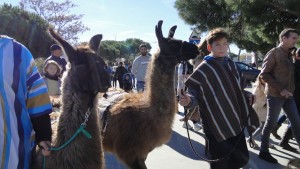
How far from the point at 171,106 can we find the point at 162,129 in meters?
0.27

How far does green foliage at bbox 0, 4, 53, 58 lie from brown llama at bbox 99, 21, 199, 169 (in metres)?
21.2

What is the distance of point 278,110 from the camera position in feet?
17.4

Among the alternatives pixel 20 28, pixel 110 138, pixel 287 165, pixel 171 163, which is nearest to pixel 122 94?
pixel 110 138

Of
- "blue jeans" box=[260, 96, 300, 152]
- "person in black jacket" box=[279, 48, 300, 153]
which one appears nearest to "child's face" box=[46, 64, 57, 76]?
"blue jeans" box=[260, 96, 300, 152]

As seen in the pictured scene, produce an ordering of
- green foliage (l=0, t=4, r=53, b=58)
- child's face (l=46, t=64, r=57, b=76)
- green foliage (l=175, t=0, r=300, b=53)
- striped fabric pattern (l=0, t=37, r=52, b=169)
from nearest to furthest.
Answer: striped fabric pattern (l=0, t=37, r=52, b=169), child's face (l=46, t=64, r=57, b=76), green foliage (l=175, t=0, r=300, b=53), green foliage (l=0, t=4, r=53, b=58)

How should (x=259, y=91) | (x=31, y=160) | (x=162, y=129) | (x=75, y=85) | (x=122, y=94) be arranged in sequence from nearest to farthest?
(x=31, y=160)
(x=75, y=85)
(x=162, y=129)
(x=122, y=94)
(x=259, y=91)

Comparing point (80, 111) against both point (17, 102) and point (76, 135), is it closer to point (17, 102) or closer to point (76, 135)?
point (76, 135)

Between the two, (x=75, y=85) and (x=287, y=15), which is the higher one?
(x=287, y=15)

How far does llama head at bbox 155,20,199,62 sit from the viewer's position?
171 inches

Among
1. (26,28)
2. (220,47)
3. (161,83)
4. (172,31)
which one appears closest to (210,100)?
(220,47)

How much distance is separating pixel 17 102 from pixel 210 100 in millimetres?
1806

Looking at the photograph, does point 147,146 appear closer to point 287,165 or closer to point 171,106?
point 171,106

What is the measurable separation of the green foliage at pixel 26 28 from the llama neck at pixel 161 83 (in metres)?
21.3

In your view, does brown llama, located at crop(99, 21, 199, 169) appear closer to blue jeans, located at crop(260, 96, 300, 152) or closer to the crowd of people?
the crowd of people
